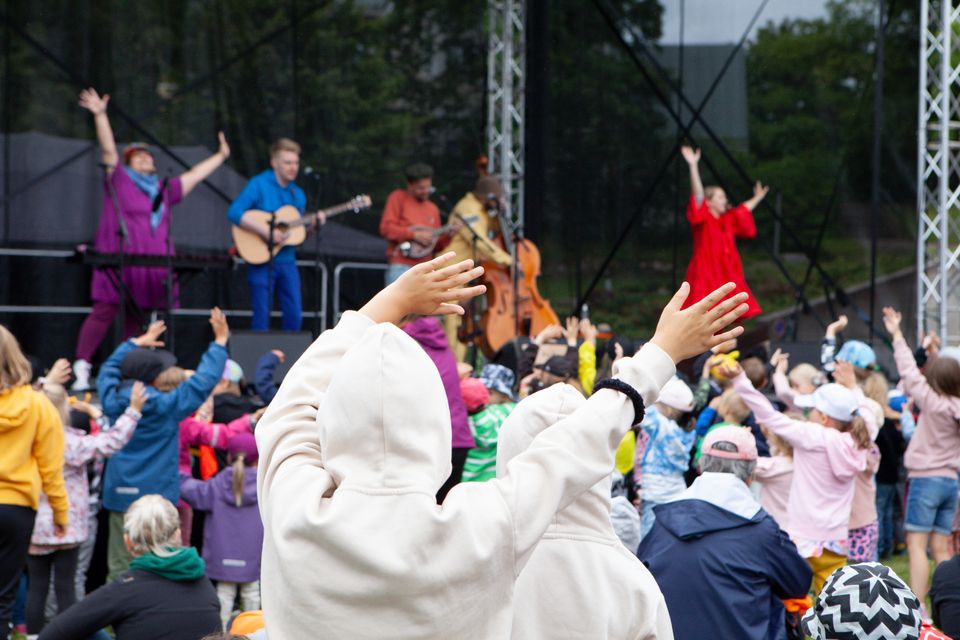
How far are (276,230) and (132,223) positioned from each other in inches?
40.0

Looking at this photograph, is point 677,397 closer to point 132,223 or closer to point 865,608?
point 865,608

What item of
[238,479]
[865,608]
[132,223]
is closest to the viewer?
[865,608]

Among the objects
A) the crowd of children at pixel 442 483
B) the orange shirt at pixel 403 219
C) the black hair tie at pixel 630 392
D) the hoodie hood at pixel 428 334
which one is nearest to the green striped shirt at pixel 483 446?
the crowd of children at pixel 442 483

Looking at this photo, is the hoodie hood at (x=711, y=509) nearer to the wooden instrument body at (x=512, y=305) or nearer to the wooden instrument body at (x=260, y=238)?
the wooden instrument body at (x=260, y=238)

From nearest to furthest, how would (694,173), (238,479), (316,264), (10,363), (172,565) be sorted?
(172,565), (10,363), (238,479), (316,264), (694,173)

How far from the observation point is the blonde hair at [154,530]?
377 cm

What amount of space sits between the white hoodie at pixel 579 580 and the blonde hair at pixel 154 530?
1658 mm

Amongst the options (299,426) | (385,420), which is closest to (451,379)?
(299,426)

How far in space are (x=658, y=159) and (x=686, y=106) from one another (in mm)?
527

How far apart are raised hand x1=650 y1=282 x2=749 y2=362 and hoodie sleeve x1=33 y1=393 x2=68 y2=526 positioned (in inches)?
134

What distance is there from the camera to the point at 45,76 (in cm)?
Result: 999

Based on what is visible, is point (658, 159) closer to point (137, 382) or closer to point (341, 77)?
point (341, 77)

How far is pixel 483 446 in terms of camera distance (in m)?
6.02

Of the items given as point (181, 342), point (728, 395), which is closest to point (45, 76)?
point (181, 342)
